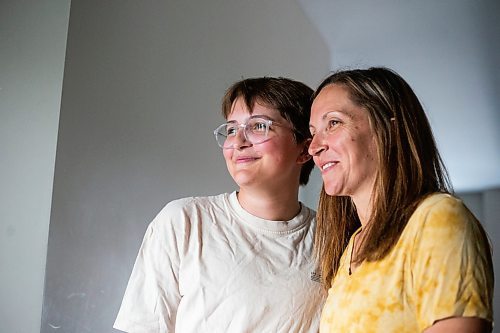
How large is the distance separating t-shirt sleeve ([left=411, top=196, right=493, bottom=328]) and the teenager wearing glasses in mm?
456

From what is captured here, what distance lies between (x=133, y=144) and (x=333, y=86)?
0.88 metres

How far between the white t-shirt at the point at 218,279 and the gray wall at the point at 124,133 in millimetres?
407

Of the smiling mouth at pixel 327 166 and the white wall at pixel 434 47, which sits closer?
the smiling mouth at pixel 327 166

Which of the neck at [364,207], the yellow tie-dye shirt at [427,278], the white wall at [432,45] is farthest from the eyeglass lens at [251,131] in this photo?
the white wall at [432,45]

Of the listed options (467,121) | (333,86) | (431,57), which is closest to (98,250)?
(333,86)

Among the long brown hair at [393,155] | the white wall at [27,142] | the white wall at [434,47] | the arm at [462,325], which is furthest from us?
the white wall at [434,47]

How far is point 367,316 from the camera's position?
0.86 metres

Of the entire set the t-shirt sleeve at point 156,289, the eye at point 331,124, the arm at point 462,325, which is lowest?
the t-shirt sleeve at point 156,289

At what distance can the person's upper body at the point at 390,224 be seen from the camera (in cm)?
77

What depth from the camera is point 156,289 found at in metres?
1.21

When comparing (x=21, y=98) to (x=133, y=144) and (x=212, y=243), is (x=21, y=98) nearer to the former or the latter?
(x=133, y=144)

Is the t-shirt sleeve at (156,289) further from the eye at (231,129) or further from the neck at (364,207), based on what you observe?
the neck at (364,207)

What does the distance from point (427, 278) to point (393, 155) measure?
0.26 m

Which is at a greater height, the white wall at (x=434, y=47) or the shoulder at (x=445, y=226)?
the white wall at (x=434, y=47)
